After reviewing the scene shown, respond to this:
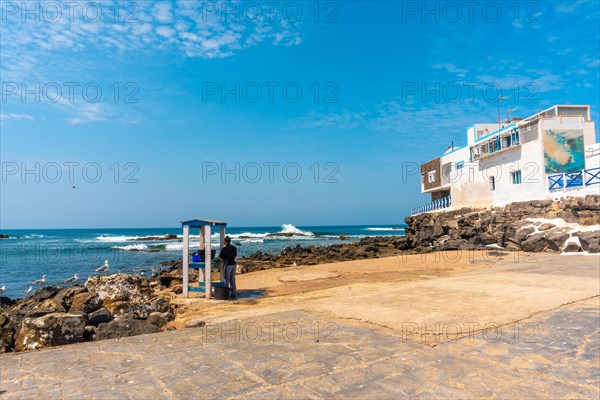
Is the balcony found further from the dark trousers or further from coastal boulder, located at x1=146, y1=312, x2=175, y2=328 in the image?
coastal boulder, located at x1=146, y1=312, x2=175, y2=328

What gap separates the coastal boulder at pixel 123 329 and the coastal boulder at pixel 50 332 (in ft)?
1.06

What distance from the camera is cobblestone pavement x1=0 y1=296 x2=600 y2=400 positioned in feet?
12.9

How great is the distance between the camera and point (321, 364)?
4660 mm

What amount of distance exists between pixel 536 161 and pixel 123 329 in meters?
30.6

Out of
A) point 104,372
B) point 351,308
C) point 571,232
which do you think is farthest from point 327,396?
point 571,232

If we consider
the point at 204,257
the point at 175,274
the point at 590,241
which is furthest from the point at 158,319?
the point at 590,241

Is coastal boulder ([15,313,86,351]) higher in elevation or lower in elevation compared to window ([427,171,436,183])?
lower

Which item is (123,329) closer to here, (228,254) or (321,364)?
(321,364)

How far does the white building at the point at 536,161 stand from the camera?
89.2 ft

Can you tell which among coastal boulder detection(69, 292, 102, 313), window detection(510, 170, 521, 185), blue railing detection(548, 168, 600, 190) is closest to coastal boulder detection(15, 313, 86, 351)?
coastal boulder detection(69, 292, 102, 313)

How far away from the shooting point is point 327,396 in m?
3.81

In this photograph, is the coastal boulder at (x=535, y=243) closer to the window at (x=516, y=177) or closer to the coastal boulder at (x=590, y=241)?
the coastal boulder at (x=590, y=241)

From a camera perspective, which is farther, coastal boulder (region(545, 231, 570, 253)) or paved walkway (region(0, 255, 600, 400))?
coastal boulder (region(545, 231, 570, 253))

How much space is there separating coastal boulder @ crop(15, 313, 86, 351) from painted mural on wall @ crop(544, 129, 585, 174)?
30.7m
